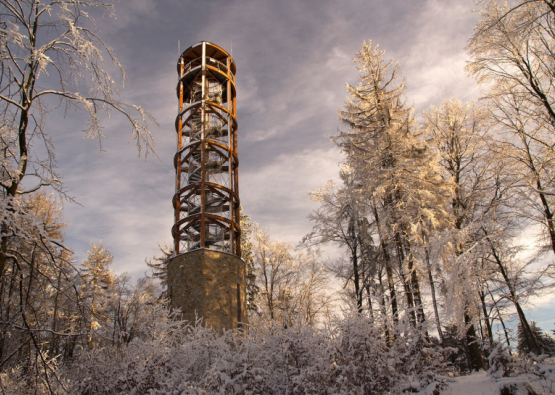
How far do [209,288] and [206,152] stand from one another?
7986 millimetres

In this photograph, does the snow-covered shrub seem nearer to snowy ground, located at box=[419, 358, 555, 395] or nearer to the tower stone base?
snowy ground, located at box=[419, 358, 555, 395]

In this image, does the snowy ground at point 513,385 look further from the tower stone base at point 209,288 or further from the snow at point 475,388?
the tower stone base at point 209,288

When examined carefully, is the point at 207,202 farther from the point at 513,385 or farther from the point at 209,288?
the point at 513,385

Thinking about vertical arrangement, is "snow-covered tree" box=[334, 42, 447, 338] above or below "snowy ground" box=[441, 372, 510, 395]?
above

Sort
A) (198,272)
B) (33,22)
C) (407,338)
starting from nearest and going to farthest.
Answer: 1. (33,22)
2. (407,338)
3. (198,272)

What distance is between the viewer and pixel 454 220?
12867 millimetres

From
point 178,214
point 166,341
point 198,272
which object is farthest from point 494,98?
point 178,214

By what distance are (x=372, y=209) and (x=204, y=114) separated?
1150 centimetres

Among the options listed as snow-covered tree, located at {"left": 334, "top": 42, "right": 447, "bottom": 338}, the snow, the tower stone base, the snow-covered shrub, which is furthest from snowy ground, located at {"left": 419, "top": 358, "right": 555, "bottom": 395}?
the tower stone base

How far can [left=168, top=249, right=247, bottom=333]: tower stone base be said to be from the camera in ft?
50.8

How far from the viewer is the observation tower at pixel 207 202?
15.9 meters

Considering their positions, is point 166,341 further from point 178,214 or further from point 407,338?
point 178,214

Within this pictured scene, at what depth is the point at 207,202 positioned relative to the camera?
18828mm

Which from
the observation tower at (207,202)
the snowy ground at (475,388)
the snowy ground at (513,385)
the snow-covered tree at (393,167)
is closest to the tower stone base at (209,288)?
the observation tower at (207,202)
